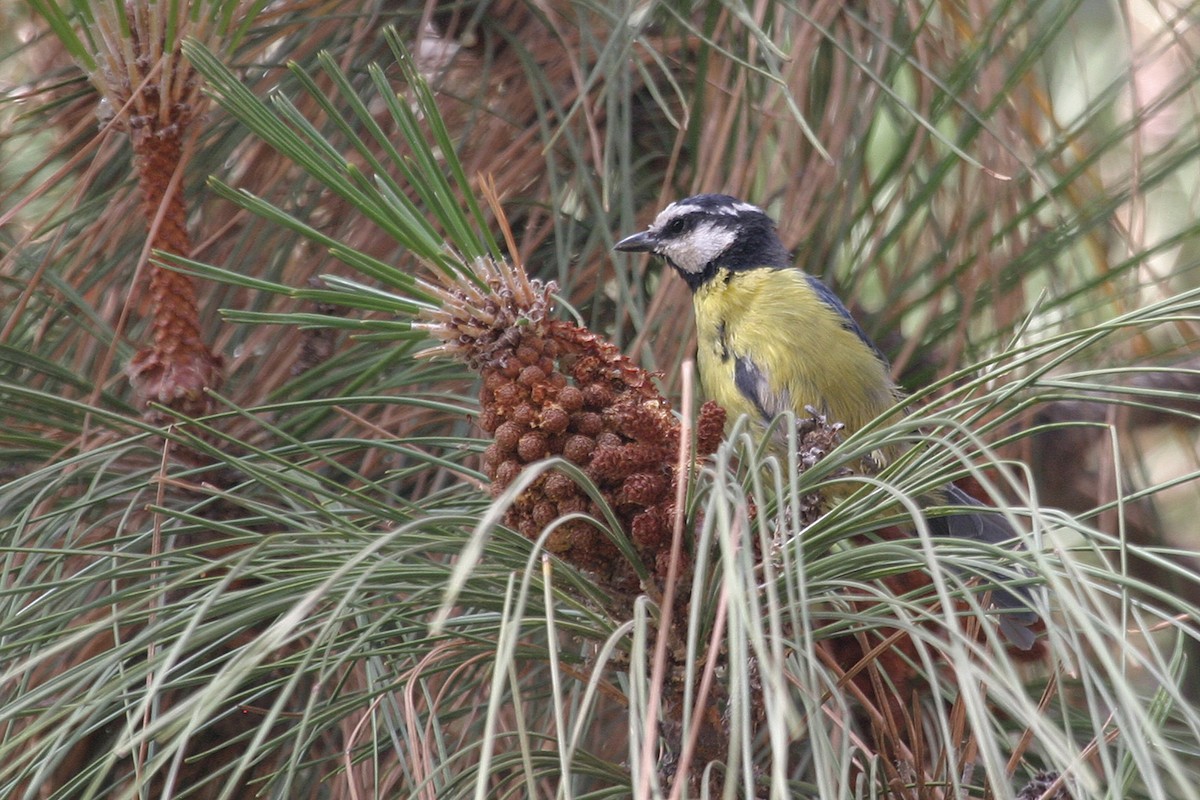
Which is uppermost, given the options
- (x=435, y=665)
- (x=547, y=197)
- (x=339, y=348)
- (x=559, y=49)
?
(x=559, y=49)

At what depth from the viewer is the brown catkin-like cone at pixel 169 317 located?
1.49 m

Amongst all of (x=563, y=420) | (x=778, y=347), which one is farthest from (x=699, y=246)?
(x=563, y=420)

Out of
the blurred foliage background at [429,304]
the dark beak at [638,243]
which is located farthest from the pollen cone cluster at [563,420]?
the dark beak at [638,243]

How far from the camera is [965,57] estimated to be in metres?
1.78

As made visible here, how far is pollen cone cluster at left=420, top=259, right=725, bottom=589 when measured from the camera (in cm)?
113

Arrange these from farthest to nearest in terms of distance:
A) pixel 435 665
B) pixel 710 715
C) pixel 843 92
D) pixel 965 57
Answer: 1. pixel 843 92
2. pixel 965 57
3. pixel 435 665
4. pixel 710 715

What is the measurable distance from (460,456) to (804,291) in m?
0.88

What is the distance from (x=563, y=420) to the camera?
3.75 feet

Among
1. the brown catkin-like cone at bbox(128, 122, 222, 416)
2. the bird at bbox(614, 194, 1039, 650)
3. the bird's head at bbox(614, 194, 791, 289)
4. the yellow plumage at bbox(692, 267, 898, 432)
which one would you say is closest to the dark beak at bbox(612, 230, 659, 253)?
the bird's head at bbox(614, 194, 791, 289)

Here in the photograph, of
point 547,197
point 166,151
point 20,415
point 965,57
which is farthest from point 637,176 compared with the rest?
point 20,415

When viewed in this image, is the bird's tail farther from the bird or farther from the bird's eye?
the bird's eye

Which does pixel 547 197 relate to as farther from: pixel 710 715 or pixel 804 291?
pixel 710 715

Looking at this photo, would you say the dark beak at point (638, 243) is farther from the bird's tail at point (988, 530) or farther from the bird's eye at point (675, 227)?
the bird's tail at point (988, 530)

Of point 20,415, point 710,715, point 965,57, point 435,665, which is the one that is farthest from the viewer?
point 965,57
